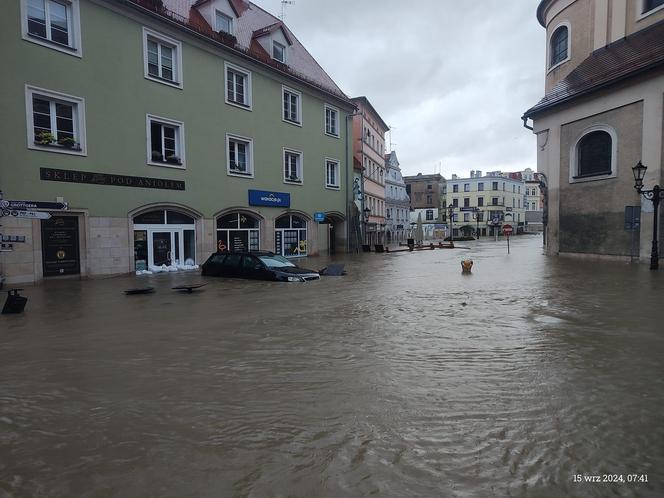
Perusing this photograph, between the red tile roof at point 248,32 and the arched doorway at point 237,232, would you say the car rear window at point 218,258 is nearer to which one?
the arched doorway at point 237,232

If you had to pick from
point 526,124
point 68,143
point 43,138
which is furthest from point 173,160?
point 526,124

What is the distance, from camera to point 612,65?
66.5 ft

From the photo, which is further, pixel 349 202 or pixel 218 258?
pixel 349 202

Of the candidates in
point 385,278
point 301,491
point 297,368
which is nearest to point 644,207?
point 385,278

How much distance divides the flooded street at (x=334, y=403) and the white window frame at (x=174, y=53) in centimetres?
1268

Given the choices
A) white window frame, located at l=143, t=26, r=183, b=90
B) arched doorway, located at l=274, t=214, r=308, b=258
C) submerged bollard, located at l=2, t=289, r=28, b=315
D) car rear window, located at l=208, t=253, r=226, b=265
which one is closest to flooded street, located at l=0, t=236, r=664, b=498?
submerged bollard, located at l=2, t=289, r=28, b=315

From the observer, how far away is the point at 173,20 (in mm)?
18188

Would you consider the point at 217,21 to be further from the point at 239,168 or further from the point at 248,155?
the point at 239,168

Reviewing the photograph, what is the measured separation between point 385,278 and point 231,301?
6.29 m

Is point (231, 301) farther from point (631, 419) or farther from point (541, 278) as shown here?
point (541, 278)

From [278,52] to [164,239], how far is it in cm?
1328

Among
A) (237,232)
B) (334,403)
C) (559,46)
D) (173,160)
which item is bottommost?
(334,403)

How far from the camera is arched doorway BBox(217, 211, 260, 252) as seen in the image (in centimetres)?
2112

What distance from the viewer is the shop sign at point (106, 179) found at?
14.8 m
